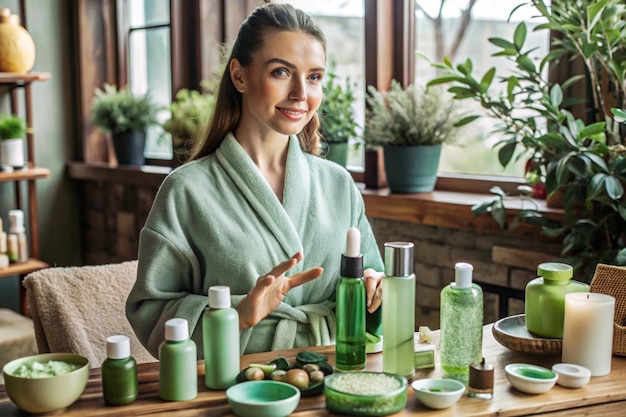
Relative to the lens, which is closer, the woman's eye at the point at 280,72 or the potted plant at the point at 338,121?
the woman's eye at the point at 280,72

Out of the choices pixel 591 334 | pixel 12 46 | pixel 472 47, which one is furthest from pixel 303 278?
pixel 12 46

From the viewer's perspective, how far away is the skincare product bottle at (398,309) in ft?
4.56

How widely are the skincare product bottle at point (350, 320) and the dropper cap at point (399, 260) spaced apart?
57 millimetres

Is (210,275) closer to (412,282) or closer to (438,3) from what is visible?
(412,282)

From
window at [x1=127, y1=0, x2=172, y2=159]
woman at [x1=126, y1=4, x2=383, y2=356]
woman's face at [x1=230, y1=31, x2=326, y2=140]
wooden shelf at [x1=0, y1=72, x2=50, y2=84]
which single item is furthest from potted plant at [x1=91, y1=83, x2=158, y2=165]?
woman's face at [x1=230, y1=31, x2=326, y2=140]

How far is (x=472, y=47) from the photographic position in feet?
10.3

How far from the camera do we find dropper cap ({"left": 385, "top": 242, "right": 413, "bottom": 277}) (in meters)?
1.38

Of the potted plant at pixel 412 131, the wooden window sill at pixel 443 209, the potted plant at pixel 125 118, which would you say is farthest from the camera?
the potted plant at pixel 125 118

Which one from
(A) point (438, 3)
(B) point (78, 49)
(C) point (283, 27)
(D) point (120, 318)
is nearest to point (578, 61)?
(A) point (438, 3)

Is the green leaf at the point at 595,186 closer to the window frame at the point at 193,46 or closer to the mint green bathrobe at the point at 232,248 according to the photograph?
the window frame at the point at 193,46

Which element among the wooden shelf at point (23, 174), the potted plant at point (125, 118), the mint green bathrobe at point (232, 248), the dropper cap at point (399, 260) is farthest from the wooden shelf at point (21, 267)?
the dropper cap at point (399, 260)

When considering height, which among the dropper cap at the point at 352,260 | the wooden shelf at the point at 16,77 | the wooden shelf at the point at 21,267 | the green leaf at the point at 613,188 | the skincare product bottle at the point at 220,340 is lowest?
the wooden shelf at the point at 21,267

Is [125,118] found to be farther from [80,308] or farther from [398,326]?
[398,326]

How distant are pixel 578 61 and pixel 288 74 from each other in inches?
51.1
